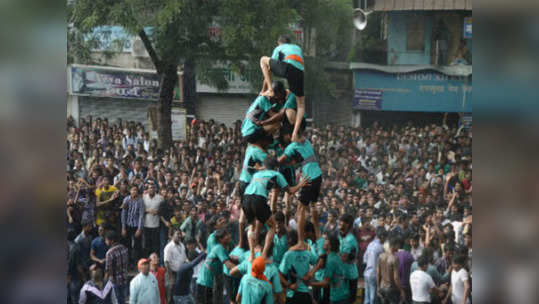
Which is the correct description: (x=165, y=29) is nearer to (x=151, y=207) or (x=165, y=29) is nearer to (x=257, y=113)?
(x=151, y=207)

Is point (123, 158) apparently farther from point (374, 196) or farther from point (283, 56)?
point (283, 56)

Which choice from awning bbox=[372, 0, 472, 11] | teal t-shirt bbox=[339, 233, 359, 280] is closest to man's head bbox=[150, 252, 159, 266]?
teal t-shirt bbox=[339, 233, 359, 280]

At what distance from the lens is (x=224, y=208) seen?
1403 cm

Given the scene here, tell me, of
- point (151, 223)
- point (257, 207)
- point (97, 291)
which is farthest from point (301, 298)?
point (151, 223)

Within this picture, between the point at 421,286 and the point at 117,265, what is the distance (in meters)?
5.91

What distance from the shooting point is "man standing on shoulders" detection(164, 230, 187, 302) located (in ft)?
44.4

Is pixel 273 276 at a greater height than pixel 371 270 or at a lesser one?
greater

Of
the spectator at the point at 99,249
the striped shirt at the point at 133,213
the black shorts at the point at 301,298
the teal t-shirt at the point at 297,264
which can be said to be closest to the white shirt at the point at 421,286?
the black shorts at the point at 301,298

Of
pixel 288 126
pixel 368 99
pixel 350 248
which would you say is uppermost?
pixel 368 99

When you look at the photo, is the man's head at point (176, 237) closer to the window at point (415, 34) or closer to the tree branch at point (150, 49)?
the tree branch at point (150, 49)

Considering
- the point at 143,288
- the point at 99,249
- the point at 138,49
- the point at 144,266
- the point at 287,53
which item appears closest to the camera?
the point at 287,53

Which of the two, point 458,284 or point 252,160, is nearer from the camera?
point 252,160
